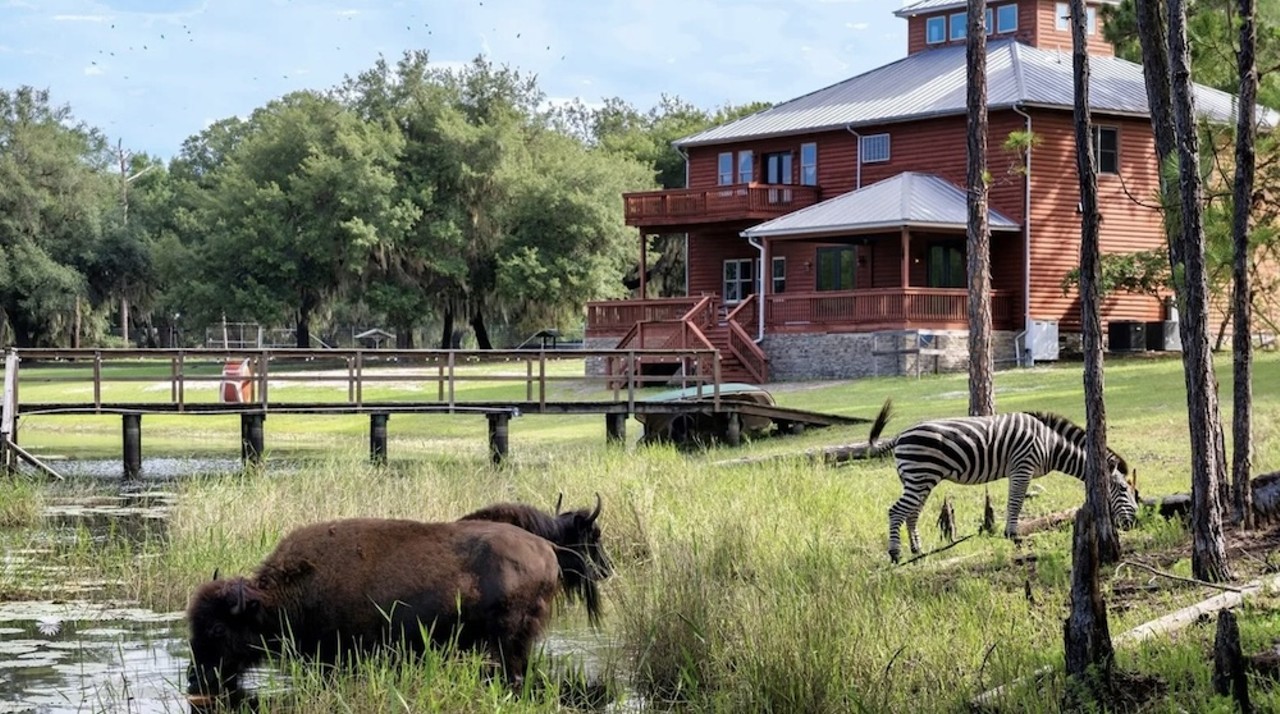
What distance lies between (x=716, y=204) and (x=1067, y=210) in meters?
9.65

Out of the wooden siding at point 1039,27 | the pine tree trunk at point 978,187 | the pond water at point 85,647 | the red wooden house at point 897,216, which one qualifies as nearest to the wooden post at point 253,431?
the pond water at point 85,647

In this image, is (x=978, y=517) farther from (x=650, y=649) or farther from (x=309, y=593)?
(x=309, y=593)

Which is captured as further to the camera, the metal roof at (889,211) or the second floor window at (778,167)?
the second floor window at (778,167)

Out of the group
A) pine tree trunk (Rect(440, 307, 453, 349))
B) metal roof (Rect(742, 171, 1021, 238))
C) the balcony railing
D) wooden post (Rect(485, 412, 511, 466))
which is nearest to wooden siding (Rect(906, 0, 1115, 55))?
metal roof (Rect(742, 171, 1021, 238))

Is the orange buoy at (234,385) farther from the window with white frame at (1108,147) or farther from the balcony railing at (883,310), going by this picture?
the window with white frame at (1108,147)

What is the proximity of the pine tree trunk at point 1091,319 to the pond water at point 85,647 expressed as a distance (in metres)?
3.61

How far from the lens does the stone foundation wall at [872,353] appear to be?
3788 centimetres

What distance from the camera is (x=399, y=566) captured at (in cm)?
879

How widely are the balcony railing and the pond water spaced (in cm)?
2520

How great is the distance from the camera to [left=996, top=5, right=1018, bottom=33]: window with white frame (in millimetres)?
46969

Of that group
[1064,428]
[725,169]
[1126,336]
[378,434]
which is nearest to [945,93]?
[725,169]

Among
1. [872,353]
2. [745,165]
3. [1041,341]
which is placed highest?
[745,165]

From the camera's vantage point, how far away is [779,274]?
151ft

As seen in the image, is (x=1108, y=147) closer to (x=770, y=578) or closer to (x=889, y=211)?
(x=889, y=211)
